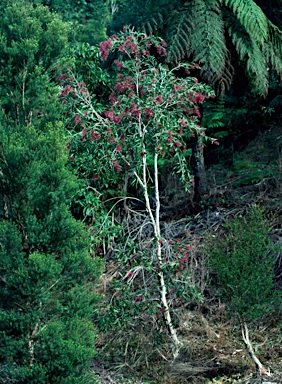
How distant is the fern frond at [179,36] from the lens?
1005 cm

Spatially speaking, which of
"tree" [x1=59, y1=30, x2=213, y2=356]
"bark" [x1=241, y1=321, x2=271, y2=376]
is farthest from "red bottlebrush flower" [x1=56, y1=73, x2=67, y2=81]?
"bark" [x1=241, y1=321, x2=271, y2=376]

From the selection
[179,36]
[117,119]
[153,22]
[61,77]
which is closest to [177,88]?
[117,119]

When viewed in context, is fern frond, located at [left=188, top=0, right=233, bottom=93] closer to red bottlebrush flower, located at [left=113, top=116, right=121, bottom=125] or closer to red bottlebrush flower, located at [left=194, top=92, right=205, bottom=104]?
red bottlebrush flower, located at [left=194, top=92, right=205, bottom=104]

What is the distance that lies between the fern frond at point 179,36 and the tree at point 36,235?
A: 398 centimetres

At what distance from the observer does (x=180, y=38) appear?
10148 millimetres

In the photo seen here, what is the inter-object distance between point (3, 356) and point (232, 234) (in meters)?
2.73

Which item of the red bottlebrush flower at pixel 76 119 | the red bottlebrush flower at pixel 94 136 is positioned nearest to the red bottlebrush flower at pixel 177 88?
the red bottlebrush flower at pixel 94 136

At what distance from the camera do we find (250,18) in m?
9.98

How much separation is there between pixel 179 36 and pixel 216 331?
179 inches

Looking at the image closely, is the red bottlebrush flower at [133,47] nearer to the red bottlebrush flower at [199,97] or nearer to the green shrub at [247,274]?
the red bottlebrush flower at [199,97]

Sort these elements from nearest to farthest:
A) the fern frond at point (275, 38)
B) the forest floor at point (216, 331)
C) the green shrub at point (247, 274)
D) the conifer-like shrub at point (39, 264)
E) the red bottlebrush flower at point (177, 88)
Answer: the conifer-like shrub at point (39, 264) → the green shrub at point (247, 274) → the forest floor at point (216, 331) → the red bottlebrush flower at point (177, 88) → the fern frond at point (275, 38)

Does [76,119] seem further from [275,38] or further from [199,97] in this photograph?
[275,38]

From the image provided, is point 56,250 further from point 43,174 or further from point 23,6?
point 23,6

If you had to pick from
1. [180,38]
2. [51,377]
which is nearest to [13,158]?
[51,377]
